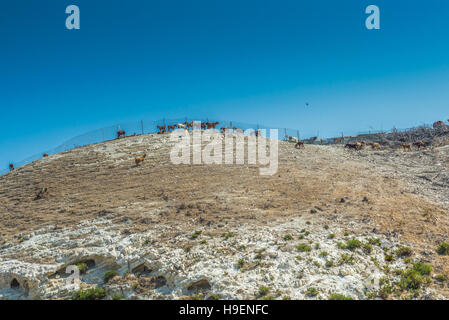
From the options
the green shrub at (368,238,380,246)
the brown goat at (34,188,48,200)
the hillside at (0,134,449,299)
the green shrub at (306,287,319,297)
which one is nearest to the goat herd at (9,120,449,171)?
the hillside at (0,134,449,299)

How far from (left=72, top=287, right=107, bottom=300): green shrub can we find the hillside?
0.36 m

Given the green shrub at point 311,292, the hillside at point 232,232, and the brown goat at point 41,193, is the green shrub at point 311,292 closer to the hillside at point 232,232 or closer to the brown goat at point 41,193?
the hillside at point 232,232

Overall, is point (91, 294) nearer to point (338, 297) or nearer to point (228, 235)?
point (228, 235)

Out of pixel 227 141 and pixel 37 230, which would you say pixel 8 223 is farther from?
pixel 227 141

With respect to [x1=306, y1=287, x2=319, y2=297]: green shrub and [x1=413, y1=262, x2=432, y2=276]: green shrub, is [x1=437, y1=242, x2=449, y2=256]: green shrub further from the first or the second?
[x1=306, y1=287, x2=319, y2=297]: green shrub

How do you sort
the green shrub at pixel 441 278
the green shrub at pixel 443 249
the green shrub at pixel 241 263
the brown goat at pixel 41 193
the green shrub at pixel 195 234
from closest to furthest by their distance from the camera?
the green shrub at pixel 441 278
the green shrub at pixel 241 263
the green shrub at pixel 443 249
the green shrub at pixel 195 234
the brown goat at pixel 41 193

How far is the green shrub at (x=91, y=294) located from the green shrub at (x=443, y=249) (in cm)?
1422

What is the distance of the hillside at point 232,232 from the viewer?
37.3ft

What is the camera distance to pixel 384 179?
980 inches

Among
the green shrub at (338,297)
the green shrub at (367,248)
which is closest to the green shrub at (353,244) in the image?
the green shrub at (367,248)

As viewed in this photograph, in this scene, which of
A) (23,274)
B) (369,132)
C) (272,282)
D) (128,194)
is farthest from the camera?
(369,132)

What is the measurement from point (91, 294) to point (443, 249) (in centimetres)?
1496

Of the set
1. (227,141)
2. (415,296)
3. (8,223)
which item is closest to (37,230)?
(8,223)
